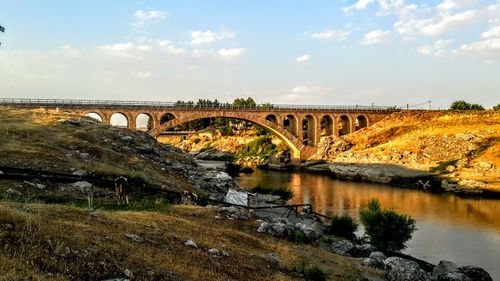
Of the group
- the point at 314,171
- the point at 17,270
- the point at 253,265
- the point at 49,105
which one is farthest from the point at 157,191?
the point at 314,171

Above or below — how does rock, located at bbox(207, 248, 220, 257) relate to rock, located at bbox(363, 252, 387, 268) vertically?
above

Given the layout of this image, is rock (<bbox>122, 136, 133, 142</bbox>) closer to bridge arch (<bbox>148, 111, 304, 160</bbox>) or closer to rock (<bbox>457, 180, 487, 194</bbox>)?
bridge arch (<bbox>148, 111, 304, 160</bbox>)

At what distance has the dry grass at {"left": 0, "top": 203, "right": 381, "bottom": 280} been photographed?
32.0 feet

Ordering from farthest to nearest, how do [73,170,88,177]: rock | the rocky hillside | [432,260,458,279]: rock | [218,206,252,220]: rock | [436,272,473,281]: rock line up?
the rocky hillside, [73,170,88,177]: rock, [218,206,252,220]: rock, [432,260,458,279]: rock, [436,272,473,281]: rock

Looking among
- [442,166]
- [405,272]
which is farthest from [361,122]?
[405,272]

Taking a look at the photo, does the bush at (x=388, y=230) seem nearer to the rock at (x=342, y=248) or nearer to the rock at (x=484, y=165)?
the rock at (x=342, y=248)

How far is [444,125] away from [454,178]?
91.2 feet

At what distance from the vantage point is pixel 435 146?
88.8 metres

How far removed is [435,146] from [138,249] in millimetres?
86304

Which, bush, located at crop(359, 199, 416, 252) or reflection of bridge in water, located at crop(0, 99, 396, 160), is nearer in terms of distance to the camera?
bush, located at crop(359, 199, 416, 252)

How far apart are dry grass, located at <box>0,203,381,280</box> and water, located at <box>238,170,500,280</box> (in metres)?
17.8

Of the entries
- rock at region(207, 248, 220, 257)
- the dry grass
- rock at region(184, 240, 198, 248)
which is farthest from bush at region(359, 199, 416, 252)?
rock at region(184, 240, 198, 248)

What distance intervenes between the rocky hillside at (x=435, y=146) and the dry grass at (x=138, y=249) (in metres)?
61.0

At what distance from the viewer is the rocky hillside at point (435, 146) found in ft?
248
